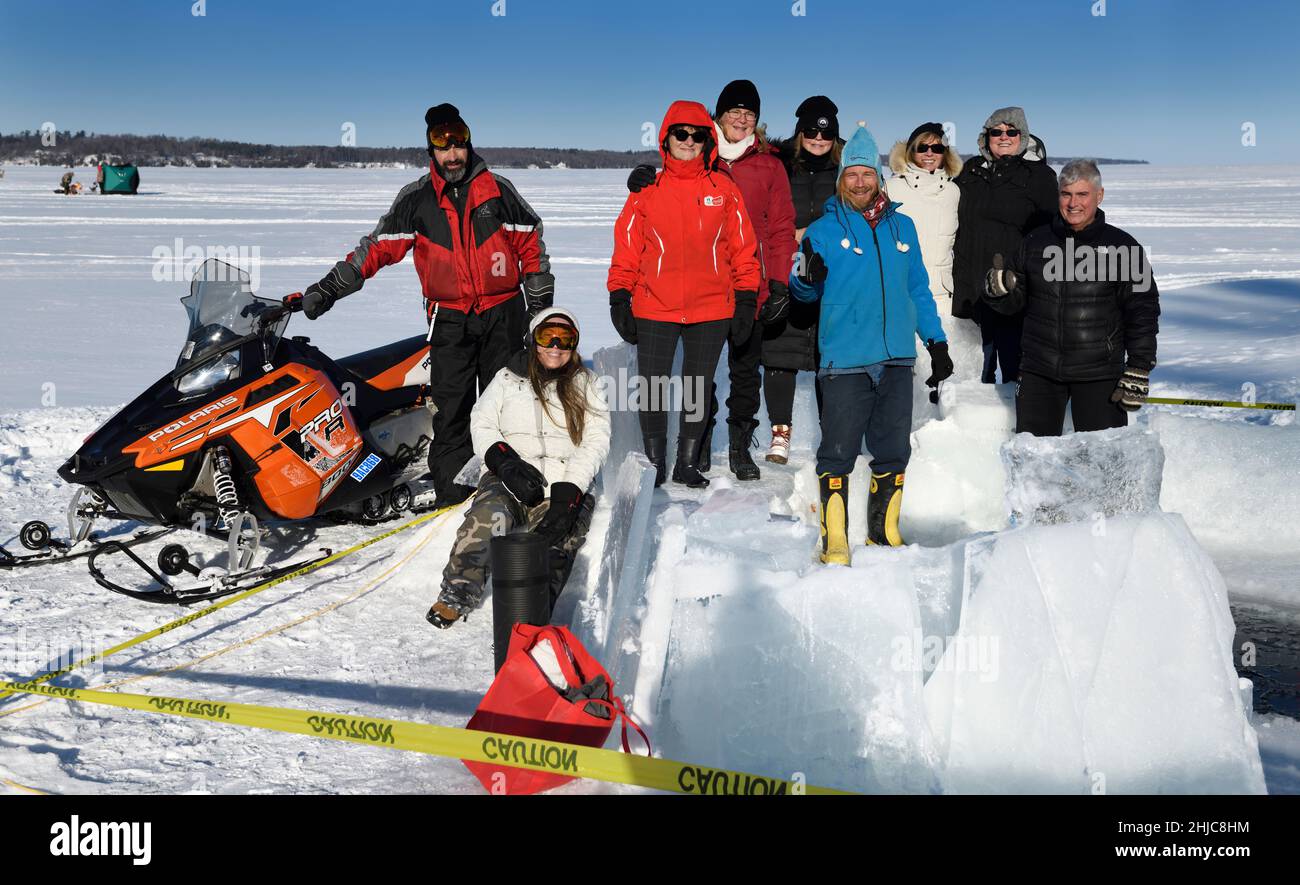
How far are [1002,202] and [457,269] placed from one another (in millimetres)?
2710

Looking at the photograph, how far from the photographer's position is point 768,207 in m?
4.97

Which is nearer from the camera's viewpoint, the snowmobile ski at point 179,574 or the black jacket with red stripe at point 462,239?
the snowmobile ski at point 179,574

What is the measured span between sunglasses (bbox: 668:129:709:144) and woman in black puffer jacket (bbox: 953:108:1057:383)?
170 centimetres

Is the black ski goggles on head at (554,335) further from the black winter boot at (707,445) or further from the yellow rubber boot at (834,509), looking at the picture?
the yellow rubber boot at (834,509)

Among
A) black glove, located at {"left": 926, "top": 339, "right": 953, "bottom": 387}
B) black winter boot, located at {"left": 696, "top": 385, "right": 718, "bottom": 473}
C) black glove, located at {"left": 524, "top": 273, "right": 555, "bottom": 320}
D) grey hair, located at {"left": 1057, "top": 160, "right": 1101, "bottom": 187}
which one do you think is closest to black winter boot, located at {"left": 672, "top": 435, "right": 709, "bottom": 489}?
black winter boot, located at {"left": 696, "top": 385, "right": 718, "bottom": 473}

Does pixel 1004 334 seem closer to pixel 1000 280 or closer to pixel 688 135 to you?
pixel 1000 280

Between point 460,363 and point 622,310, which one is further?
point 460,363

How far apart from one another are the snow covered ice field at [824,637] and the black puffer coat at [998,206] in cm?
70

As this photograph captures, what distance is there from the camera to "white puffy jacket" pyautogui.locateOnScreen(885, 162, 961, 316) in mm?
5492

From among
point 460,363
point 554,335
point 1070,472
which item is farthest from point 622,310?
point 1070,472

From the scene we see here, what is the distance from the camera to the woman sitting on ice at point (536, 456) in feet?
14.0

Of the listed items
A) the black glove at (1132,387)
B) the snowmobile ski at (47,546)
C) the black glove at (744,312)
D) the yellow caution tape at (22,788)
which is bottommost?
the yellow caution tape at (22,788)

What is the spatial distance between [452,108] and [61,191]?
128 feet

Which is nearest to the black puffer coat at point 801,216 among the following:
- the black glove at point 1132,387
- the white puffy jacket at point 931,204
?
the white puffy jacket at point 931,204
